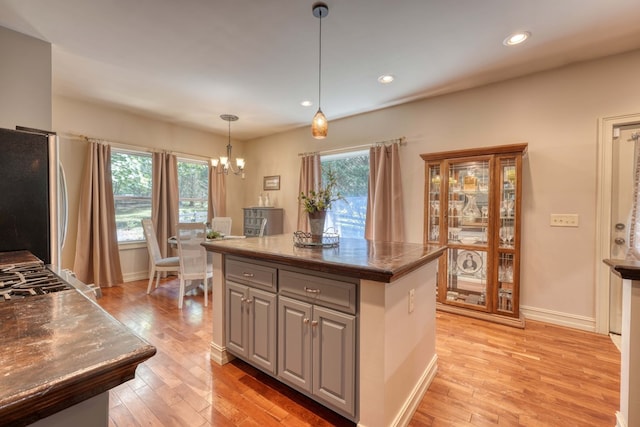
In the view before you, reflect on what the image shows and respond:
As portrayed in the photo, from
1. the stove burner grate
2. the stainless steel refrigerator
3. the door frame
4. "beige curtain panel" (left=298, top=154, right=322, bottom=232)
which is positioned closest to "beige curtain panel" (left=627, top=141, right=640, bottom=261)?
the door frame

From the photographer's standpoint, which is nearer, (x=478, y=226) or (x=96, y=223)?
(x=478, y=226)

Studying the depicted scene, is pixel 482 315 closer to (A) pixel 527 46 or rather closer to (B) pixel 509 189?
(B) pixel 509 189

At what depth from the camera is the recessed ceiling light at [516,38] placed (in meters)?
2.37

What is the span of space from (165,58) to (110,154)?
7.47 feet

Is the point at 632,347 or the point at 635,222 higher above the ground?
the point at 635,222

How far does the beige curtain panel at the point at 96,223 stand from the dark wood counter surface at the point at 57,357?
3993 mm

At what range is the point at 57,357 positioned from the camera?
1.89 ft

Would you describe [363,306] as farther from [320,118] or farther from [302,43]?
[302,43]

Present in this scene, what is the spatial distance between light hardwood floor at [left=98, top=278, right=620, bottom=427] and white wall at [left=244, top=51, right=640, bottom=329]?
440 mm

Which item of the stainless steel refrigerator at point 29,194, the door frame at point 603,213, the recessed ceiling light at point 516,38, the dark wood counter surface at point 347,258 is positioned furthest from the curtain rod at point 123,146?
the door frame at point 603,213

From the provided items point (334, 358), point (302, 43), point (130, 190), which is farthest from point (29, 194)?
point (130, 190)

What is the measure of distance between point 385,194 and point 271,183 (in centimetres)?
257

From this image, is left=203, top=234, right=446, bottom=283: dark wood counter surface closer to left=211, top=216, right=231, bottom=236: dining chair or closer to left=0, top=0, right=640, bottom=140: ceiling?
left=0, top=0, right=640, bottom=140: ceiling

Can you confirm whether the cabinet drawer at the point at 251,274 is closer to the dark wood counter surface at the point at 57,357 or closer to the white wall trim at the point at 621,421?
the dark wood counter surface at the point at 57,357
